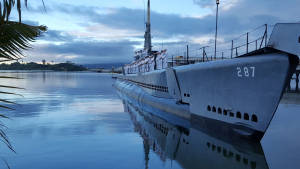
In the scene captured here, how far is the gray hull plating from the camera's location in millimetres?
11902

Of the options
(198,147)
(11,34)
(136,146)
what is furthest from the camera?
(136,146)

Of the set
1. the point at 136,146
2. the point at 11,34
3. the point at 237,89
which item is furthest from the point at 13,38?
the point at 237,89

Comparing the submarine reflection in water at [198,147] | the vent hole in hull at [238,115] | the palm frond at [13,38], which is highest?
the palm frond at [13,38]

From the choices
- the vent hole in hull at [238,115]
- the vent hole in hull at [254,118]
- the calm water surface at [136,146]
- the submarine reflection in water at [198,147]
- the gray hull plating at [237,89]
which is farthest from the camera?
the vent hole in hull at [238,115]

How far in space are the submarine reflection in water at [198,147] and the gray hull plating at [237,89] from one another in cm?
87

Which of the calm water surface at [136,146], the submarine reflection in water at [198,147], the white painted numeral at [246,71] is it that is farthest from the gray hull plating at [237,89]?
the calm water surface at [136,146]

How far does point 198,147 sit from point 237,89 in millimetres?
3357

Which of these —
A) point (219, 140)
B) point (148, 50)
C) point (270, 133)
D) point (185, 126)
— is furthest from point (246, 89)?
point (148, 50)

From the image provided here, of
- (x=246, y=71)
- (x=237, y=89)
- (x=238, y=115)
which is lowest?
(x=238, y=115)

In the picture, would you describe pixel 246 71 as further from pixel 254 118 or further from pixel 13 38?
pixel 13 38

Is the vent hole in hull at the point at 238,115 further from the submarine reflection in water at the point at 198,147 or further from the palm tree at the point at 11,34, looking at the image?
the palm tree at the point at 11,34

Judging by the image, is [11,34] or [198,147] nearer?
[11,34]

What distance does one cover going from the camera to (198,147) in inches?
531

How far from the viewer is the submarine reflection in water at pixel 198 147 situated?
11.2 m
